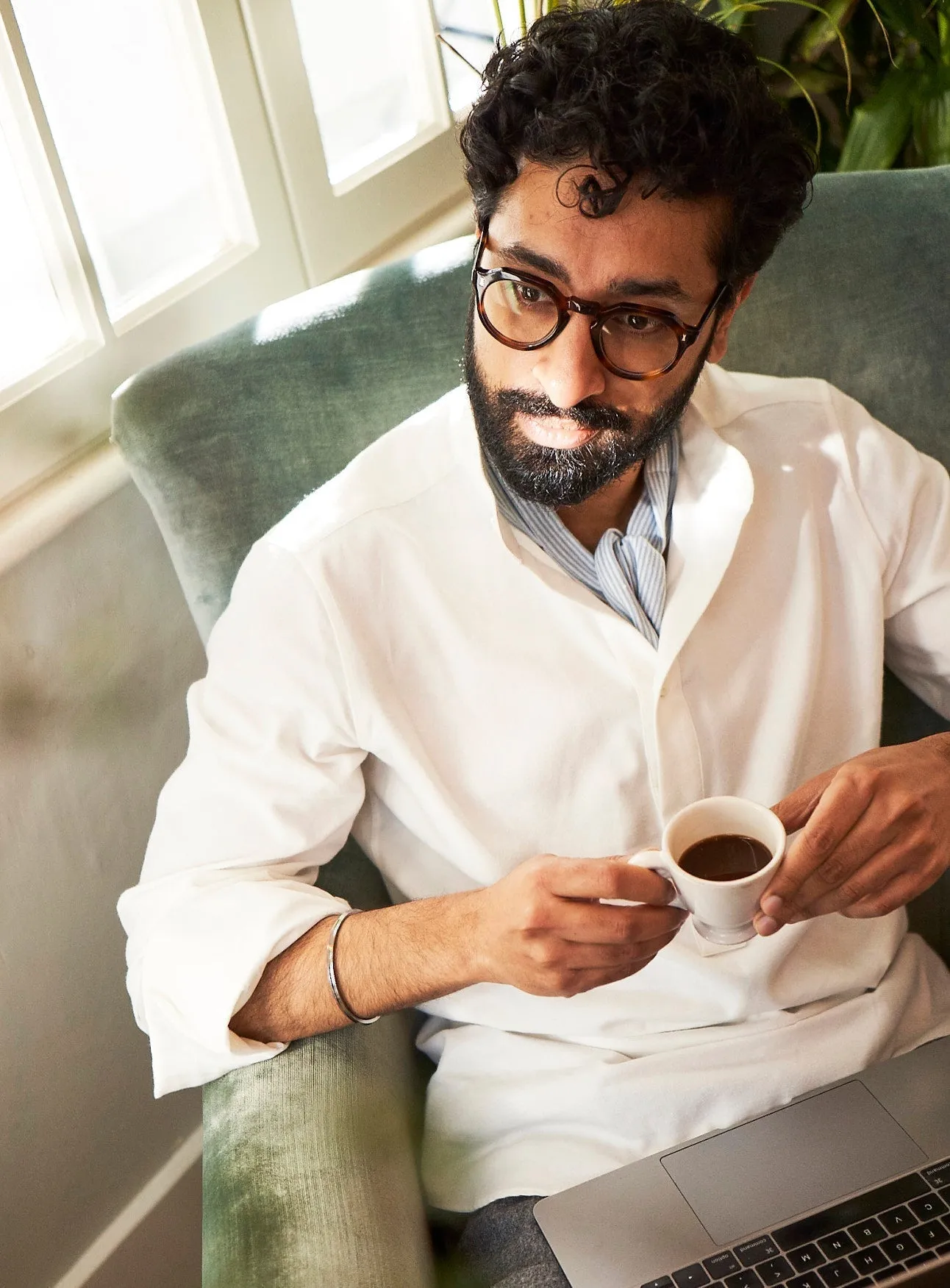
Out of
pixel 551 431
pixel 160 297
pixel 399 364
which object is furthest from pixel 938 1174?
pixel 160 297

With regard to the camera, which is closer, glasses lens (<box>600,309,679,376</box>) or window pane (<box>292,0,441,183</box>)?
glasses lens (<box>600,309,679,376</box>)

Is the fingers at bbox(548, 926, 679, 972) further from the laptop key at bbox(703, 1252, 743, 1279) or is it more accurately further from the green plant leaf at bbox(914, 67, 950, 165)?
the green plant leaf at bbox(914, 67, 950, 165)

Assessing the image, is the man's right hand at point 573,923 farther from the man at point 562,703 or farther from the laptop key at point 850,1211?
the laptop key at point 850,1211

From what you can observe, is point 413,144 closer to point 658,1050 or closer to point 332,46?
point 332,46

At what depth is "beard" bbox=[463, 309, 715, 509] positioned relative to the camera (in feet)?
4.11

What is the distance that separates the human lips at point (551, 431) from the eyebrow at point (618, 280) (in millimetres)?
131

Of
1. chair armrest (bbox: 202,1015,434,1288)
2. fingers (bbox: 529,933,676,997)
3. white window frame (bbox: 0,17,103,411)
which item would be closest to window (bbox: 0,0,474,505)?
white window frame (bbox: 0,17,103,411)

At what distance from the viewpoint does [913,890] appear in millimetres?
1211

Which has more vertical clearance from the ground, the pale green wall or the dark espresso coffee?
the dark espresso coffee

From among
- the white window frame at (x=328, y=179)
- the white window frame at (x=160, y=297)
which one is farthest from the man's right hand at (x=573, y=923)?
the white window frame at (x=328, y=179)

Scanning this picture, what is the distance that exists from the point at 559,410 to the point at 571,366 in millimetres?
43

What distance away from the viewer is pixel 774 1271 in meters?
1.05

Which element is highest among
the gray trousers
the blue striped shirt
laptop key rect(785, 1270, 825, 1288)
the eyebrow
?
the eyebrow

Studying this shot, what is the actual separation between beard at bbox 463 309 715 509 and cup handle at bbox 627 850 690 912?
43cm
